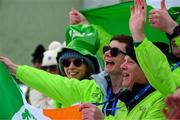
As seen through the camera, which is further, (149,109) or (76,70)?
(76,70)

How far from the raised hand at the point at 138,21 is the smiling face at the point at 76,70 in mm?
1189

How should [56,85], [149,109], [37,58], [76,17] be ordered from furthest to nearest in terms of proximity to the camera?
[37,58] < [76,17] < [56,85] < [149,109]

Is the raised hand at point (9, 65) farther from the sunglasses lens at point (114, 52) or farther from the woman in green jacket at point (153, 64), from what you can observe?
the woman in green jacket at point (153, 64)

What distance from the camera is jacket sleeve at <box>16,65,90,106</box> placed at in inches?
185

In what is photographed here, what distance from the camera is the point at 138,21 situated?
3.91 metres

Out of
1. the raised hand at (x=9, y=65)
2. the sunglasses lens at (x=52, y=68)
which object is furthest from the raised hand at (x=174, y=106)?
the sunglasses lens at (x=52, y=68)

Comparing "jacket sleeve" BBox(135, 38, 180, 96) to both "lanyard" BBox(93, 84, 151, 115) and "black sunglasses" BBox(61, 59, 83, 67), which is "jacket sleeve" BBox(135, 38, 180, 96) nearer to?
"lanyard" BBox(93, 84, 151, 115)

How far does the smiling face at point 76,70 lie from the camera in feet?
16.7

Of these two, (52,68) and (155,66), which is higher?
(155,66)

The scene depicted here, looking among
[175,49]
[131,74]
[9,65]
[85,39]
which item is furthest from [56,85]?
[175,49]

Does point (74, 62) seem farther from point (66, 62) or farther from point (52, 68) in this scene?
point (52, 68)

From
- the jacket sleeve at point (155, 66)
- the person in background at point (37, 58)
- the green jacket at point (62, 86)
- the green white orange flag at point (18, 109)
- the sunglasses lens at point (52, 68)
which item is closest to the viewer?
the jacket sleeve at point (155, 66)

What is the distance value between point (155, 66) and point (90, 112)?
1.59ft

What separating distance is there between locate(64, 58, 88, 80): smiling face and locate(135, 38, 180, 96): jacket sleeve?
4.34ft
